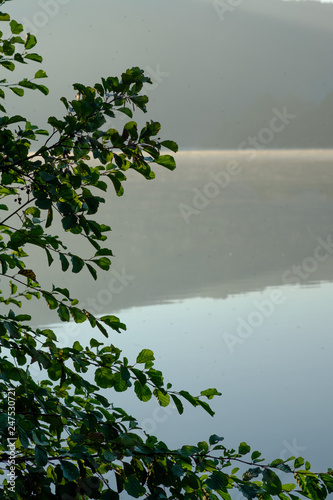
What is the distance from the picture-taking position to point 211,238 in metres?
8.31

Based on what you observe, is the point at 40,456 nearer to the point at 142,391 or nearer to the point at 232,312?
the point at 142,391

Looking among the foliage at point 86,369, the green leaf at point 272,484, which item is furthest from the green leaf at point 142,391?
the green leaf at point 272,484

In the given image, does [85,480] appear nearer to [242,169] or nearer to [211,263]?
[211,263]

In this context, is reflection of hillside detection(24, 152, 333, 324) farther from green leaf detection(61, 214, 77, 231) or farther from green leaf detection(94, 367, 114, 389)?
green leaf detection(61, 214, 77, 231)

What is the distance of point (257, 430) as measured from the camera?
3.14 metres

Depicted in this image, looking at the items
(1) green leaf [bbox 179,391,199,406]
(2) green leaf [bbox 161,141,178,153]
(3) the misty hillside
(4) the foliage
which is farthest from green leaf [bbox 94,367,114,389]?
(3) the misty hillside

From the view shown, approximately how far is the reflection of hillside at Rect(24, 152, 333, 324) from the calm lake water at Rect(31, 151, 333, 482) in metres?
0.02

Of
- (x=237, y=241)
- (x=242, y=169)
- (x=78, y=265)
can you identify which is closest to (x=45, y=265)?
(x=237, y=241)

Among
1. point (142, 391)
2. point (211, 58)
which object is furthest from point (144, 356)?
point (211, 58)

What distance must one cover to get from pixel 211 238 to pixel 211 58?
25.1 metres

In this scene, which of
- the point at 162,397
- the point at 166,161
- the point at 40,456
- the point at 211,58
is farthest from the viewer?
the point at 211,58

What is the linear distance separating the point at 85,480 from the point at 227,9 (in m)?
38.0

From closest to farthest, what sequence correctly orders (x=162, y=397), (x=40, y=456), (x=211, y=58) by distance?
(x=40, y=456) → (x=162, y=397) → (x=211, y=58)

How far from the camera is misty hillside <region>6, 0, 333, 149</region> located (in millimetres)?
31109
